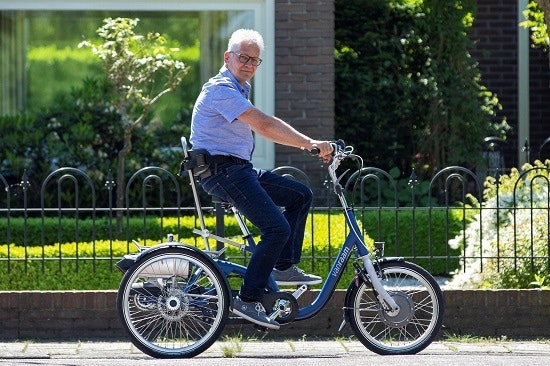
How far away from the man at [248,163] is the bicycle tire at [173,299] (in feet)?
0.46

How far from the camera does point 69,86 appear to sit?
12.8 metres

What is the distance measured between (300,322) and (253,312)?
1.27 meters

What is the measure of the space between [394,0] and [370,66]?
778 millimetres

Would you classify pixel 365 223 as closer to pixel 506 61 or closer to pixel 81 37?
pixel 81 37

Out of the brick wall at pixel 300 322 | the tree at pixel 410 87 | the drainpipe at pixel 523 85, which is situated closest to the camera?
the brick wall at pixel 300 322

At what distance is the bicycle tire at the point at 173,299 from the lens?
21.5ft

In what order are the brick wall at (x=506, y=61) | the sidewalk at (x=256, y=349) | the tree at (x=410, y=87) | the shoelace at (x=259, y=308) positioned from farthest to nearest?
the brick wall at (x=506, y=61) < the tree at (x=410, y=87) < the sidewalk at (x=256, y=349) < the shoelace at (x=259, y=308)

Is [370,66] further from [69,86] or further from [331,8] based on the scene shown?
[69,86]

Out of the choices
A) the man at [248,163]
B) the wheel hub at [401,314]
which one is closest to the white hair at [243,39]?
the man at [248,163]

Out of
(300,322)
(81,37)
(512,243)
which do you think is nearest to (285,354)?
(300,322)

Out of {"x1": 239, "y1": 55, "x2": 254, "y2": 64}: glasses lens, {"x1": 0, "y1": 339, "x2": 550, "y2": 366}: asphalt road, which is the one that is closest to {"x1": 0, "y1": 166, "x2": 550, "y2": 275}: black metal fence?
{"x1": 0, "y1": 339, "x2": 550, "y2": 366}: asphalt road

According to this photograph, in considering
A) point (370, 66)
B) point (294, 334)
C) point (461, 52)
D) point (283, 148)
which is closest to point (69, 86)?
point (283, 148)

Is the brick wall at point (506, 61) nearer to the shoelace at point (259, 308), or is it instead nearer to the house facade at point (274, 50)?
the house facade at point (274, 50)

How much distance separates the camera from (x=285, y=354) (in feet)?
23.4
